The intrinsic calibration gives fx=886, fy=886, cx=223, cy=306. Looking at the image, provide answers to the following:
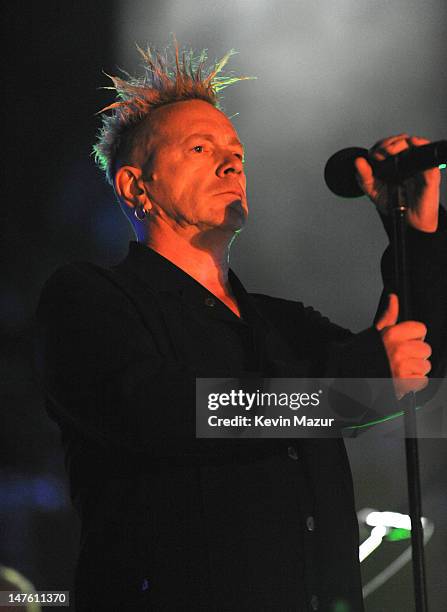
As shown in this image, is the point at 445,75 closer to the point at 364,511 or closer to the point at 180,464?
the point at 364,511

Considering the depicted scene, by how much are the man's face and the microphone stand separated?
1.76 feet

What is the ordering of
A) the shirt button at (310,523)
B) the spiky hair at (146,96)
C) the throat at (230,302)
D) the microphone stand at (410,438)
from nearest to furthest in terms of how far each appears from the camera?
the microphone stand at (410,438), the shirt button at (310,523), the throat at (230,302), the spiky hair at (146,96)

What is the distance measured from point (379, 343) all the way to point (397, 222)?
0.68 ft

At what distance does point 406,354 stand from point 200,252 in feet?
2.38

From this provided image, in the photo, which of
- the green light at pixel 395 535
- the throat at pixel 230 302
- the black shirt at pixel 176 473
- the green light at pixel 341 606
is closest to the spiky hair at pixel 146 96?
the throat at pixel 230 302

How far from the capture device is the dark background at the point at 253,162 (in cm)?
288

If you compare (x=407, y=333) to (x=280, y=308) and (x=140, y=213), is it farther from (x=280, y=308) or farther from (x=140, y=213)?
(x=140, y=213)

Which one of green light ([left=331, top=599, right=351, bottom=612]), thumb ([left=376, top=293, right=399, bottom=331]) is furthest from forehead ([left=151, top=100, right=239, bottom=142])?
green light ([left=331, top=599, right=351, bottom=612])

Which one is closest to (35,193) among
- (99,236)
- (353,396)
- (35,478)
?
(99,236)

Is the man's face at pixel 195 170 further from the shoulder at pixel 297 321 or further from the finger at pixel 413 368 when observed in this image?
the finger at pixel 413 368

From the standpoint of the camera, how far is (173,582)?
4.77ft

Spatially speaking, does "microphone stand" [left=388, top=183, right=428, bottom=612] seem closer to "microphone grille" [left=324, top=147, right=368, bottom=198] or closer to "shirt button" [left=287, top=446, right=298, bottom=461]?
"microphone grille" [left=324, top=147, right=368, bottom=198]

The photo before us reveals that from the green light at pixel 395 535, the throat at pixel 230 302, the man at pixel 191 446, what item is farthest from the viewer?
the green light at pixel 395 535

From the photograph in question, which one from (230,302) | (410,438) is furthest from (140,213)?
(410,438)
